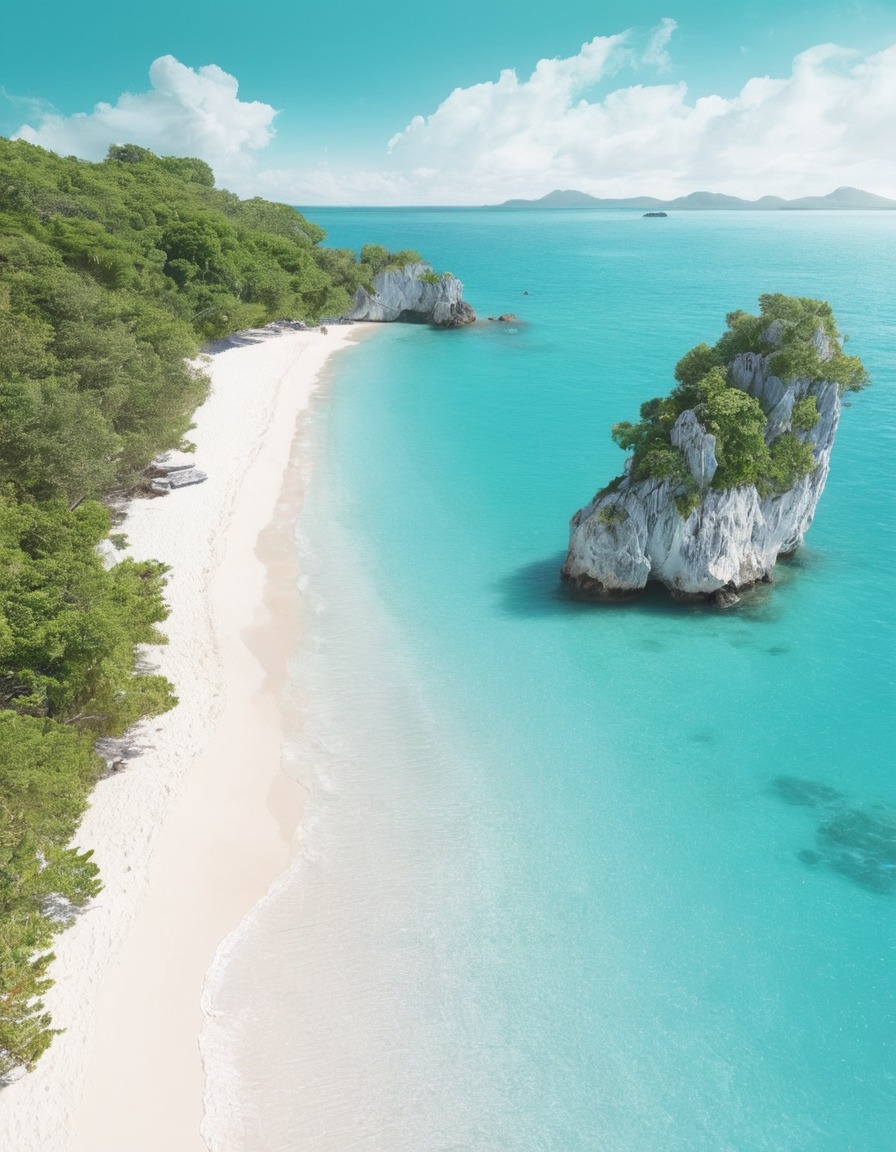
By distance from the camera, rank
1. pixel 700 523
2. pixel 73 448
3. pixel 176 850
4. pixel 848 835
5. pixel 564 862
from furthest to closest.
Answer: pixel 73 448 → pixel 700 523 → pixel 848 835 → pixel 564 862 → pixel 176 850

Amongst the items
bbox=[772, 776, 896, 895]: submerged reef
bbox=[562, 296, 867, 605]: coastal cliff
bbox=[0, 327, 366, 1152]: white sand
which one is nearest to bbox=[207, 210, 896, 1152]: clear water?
bbox=[772, 776, 896, 895]: submerged reef

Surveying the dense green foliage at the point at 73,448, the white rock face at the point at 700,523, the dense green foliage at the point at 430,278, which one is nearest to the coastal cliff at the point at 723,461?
the white rock face at the point at 700,523

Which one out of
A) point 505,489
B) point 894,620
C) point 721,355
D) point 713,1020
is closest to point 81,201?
point 505,489

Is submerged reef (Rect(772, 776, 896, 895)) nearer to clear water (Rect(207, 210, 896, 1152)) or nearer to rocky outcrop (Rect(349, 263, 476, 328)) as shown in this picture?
clear water (Rect(207, 210, 896, 1152))

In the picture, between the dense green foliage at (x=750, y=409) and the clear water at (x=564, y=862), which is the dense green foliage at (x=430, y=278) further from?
the dense green foliage at (x=750, y=409)

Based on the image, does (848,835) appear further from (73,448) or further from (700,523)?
(73,448)

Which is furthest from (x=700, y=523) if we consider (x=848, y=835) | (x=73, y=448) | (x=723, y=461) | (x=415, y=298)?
(x=415, y=298)
